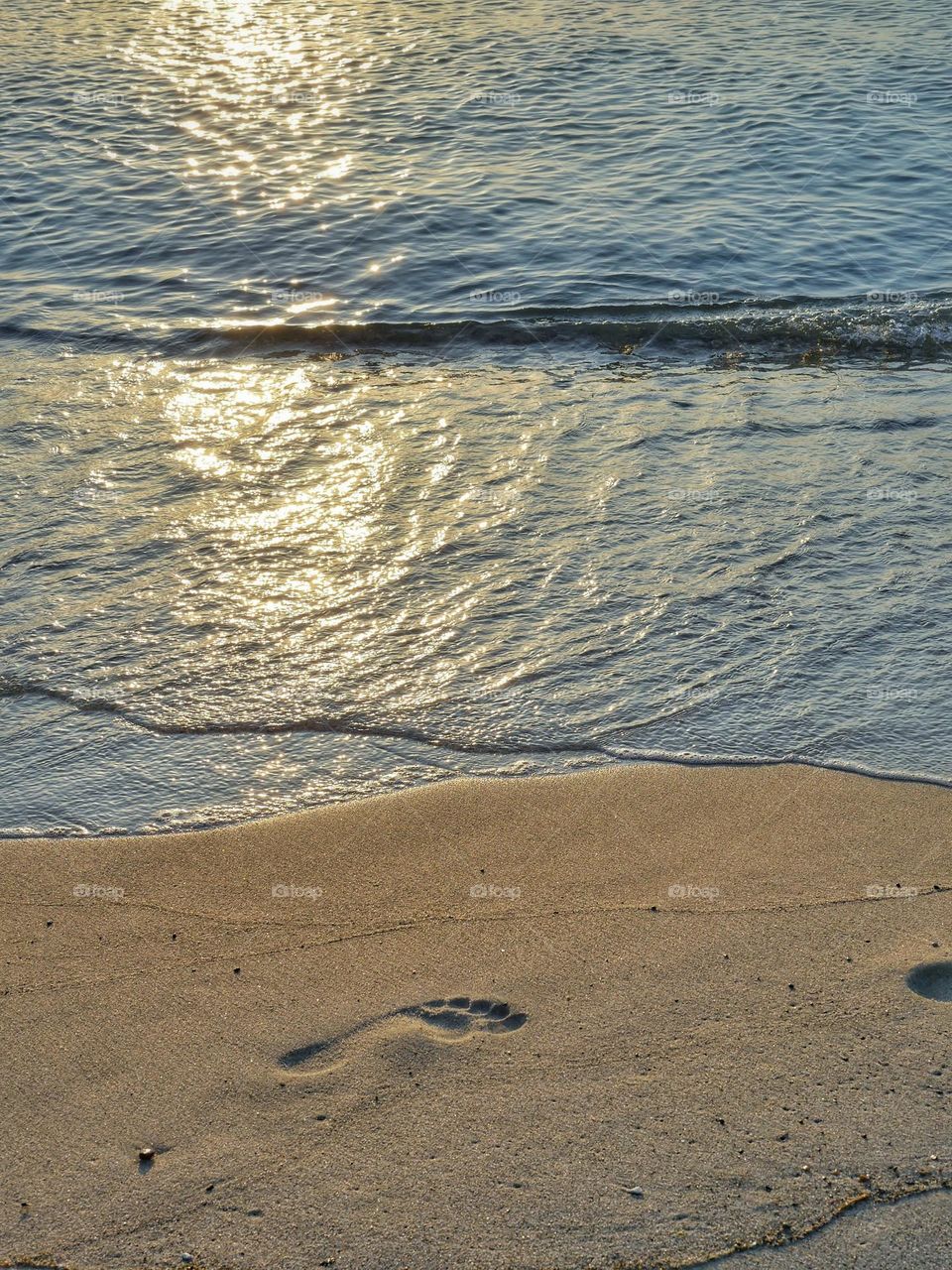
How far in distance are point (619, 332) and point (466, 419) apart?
2.29 m

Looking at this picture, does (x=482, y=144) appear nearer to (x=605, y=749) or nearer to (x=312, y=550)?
(x=312, y=550)

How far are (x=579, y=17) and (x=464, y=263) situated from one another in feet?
29.9

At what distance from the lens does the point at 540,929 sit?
13.2 ft

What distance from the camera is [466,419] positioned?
8047mm

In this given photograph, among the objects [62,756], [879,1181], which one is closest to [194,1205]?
[879,1181]

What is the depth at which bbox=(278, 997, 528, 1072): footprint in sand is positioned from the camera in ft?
11.6
